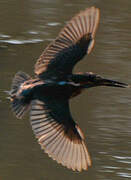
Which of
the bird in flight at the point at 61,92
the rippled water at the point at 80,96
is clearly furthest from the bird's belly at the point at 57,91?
the rippled water at the point at 80,96

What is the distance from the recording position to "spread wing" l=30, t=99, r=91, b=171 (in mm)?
5320

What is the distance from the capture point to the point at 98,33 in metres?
7.77

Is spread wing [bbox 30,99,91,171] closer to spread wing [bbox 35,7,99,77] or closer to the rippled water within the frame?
the rippled water

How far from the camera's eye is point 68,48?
5684 millimetres

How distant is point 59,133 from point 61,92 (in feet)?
0.96

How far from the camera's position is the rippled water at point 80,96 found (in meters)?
5.49

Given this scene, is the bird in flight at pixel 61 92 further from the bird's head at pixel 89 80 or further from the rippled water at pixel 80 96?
the rippled water at pixel 80 96

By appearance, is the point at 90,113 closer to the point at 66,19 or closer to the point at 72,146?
the point at 72,146

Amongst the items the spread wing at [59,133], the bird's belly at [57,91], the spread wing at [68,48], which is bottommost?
the spread wing at [59,133]

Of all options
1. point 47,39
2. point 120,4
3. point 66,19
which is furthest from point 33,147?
point 120,4

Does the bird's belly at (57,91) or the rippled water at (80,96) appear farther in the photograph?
the rippled water at (80,96)

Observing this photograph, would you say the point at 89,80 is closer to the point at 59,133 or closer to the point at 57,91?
the point at 57,91

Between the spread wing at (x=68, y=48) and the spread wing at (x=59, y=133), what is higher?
the spread wing at (x=68, y=48)

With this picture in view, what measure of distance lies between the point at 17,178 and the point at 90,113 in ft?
3.60
